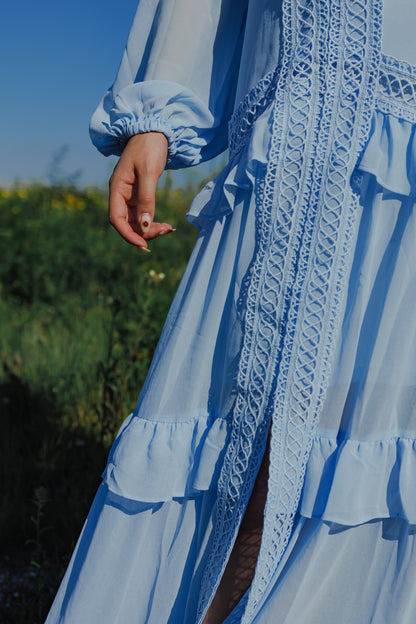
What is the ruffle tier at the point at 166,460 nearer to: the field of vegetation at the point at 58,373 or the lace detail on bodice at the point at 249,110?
the lace detail on bodice at the point at 249,110

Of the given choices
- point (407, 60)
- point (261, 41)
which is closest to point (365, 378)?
point (407, 60)

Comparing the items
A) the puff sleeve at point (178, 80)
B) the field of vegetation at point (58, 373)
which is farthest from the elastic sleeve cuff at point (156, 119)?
the field of vegetation at point (58, 373)

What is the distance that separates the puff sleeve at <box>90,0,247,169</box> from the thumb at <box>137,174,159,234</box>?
9cm

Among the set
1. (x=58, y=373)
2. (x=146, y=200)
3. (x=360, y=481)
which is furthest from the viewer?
(x=58, y=373)

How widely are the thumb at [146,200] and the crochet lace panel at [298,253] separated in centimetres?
18

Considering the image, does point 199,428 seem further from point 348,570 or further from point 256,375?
point 348,570

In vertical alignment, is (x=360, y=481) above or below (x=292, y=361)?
below

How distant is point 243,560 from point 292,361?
14.6 inches

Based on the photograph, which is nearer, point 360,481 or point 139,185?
point 360,481

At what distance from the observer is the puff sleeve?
42.3 inches

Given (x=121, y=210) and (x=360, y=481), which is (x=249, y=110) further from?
(x=360, y=481)

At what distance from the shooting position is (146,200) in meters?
1.03

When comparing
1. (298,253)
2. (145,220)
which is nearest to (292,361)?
(298,253)

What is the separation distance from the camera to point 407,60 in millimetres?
945
